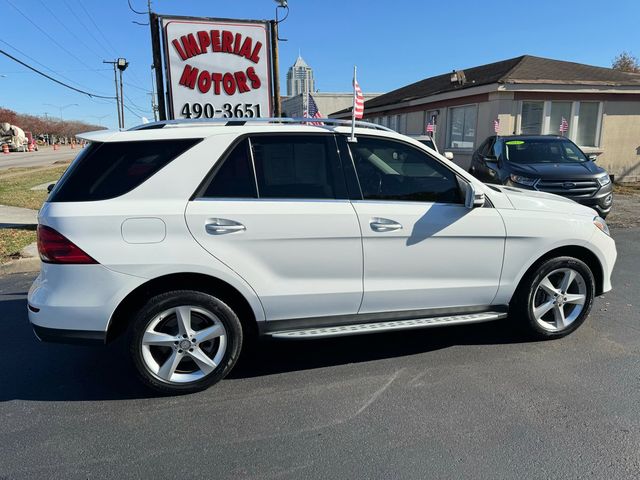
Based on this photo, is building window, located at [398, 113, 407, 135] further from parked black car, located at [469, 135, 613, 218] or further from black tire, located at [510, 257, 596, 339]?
black tire, located at [510, 257, 596, 339]

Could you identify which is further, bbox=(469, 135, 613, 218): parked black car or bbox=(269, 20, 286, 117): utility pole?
bbox=(469, 135, 613, 218): parked black car

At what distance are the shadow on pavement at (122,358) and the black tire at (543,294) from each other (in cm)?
20

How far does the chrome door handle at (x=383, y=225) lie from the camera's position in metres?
3.34

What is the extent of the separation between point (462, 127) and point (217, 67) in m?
11.3

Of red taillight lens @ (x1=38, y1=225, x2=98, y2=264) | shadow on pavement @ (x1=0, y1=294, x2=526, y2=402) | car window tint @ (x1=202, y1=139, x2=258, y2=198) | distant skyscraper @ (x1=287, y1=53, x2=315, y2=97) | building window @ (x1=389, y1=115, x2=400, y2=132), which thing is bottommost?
shadow on pavement @ (x1=0, y1=294, x2=526, y2=402)

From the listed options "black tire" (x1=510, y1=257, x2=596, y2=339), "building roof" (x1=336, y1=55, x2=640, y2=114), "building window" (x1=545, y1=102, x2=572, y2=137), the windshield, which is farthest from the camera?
"building window" (x1=545, y1=102, x2=572, y2=137)

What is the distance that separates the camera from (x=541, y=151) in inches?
385

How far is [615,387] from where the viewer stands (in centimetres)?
326

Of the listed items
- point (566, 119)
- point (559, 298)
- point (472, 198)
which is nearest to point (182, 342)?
point (472, 198)

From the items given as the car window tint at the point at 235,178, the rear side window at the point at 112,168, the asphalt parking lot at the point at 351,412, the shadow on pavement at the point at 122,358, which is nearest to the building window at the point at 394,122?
the shadow on pavement at the point at 122,358

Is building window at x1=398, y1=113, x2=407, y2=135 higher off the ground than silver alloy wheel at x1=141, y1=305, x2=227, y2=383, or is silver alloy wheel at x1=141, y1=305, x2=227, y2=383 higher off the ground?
building window at x1=398, y1=113, x2=407, y2=135

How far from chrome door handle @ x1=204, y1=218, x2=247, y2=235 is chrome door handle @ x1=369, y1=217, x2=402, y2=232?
89 centimetres

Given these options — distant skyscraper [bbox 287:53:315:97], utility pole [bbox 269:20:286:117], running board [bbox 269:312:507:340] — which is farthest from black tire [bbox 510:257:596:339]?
distant skyscraper [bbox 287:53:315:97]

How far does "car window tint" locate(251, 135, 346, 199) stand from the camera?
3.32 m
